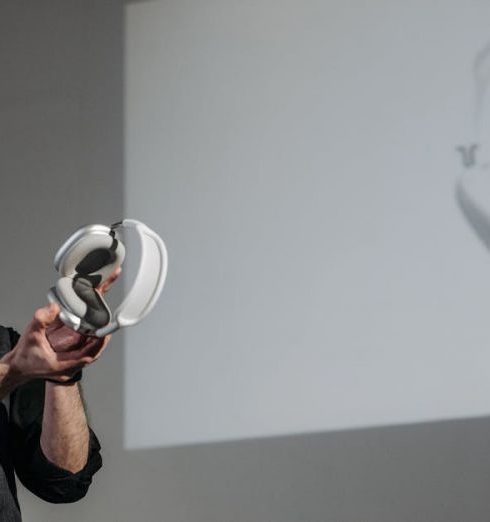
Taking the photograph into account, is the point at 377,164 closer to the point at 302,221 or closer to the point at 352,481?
the point at 302,221

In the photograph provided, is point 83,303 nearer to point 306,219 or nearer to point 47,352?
point 47,352

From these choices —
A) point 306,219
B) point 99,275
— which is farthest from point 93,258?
point 306,219

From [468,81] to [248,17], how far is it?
1.66ft

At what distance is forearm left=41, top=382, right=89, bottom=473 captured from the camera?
39.2 inches

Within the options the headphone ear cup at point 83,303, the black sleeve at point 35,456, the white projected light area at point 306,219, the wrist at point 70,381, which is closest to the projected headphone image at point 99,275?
the headphone ear cup at point 83,303

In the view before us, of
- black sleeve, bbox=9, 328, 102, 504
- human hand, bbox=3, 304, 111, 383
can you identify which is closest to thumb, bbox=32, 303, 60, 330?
human hand, bbox=3, 304, 111, 383

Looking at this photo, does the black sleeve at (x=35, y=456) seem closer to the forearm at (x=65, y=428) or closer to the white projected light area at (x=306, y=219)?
the forearm at (x=65, y=428)

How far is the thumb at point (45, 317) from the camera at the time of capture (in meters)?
0.81

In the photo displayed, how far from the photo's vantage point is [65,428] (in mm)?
1017

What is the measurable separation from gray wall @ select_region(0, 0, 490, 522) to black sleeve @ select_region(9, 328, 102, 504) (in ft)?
3.84

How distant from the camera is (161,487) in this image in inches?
91.7

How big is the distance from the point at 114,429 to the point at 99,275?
5.00 ft

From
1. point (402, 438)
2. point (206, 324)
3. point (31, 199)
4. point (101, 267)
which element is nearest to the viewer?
point (101, 267)

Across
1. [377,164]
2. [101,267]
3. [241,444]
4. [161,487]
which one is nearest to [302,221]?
[377,164]
